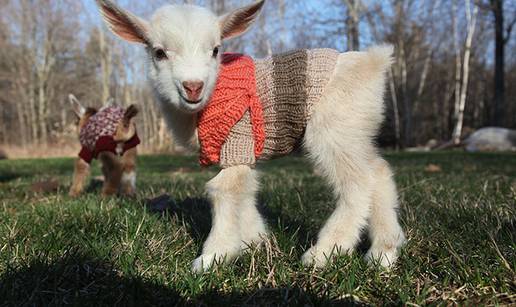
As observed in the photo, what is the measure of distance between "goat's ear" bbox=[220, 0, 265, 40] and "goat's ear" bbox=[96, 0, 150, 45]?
0.43 meters

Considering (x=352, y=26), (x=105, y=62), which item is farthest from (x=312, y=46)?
(x=105, y=62)

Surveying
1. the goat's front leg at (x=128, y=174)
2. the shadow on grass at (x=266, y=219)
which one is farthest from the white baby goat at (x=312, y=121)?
the goat's front leg at (x=128, y=174)

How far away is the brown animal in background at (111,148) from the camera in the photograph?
215 inches

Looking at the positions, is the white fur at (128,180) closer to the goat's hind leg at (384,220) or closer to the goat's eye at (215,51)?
the goat's eye at (215,51)

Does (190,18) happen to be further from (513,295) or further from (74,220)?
(513,295)

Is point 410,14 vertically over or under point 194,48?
over

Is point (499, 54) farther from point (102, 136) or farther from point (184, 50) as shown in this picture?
point (184, 50)

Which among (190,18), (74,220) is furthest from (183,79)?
(74,220)

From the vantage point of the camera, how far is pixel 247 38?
800 inches

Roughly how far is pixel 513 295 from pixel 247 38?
19.3 metres

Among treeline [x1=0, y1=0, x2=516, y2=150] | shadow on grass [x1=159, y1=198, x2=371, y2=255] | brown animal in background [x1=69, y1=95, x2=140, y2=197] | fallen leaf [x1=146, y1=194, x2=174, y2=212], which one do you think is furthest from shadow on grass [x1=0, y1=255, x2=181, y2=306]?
treeline [x1=0, y1=0, x2=516, y2=150]

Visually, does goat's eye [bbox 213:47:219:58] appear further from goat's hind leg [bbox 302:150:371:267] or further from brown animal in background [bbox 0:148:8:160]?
brown animal in background [bbox 0:148:8:160]

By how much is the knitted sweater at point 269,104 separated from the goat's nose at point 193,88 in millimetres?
253

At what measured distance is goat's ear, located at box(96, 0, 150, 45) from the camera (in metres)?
2.54
